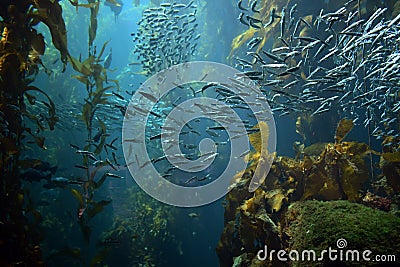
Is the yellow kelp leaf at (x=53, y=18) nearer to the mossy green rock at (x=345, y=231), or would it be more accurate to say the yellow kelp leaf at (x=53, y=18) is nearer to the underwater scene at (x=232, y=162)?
the underwater scene at (x=232, y=162)

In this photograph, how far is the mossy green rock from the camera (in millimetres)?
2861

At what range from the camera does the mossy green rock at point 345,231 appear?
2.86 metres

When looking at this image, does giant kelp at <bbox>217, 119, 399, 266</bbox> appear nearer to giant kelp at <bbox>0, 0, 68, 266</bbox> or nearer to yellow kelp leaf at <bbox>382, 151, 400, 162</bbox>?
yellow kelp leaf at <bbox>382, 151, 400, 162</bbox>

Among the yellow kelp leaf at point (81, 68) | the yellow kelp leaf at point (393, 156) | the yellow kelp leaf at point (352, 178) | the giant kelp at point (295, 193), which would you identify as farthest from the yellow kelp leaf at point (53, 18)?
the yellow kelp leaf at point (393, 156)

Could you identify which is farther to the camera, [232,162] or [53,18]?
[232,162]

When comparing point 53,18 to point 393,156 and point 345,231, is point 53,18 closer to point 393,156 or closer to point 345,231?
point 345,231

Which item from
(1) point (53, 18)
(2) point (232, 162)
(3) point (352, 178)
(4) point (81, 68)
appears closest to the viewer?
(1) point (53, 18)

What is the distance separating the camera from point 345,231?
3100 mm

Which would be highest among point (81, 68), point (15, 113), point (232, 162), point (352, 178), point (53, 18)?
point (232, 162)

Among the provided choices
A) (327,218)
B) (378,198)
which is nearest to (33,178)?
(327,218)

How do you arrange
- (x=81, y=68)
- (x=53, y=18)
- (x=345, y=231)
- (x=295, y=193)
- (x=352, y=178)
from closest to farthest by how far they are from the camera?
(x=345, y=231) < (x=53, y=18) < (x=81, y=68) < (x=352, y=178) < (x=295, y=193)

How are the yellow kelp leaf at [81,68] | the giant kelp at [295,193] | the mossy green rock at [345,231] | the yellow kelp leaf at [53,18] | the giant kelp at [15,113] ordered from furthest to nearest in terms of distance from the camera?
1. the giant kelp at [295,193]
2. the yellow kelp leaf at [81,68]
3. the yellow kelp leaf at [53,18]
4. the giant kelp at [15,113]
5. the mossy green rock at [345,231]

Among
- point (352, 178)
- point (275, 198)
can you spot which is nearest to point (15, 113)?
point (275, 198)

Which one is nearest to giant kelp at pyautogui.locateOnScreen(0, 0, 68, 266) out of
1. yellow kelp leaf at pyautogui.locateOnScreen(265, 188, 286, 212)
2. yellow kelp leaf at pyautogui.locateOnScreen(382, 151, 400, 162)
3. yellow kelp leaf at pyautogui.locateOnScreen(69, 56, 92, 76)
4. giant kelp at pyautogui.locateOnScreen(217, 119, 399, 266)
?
yellow kelp leaf at pyautogui.locateOnScreen(69, 56, 92, 76)
